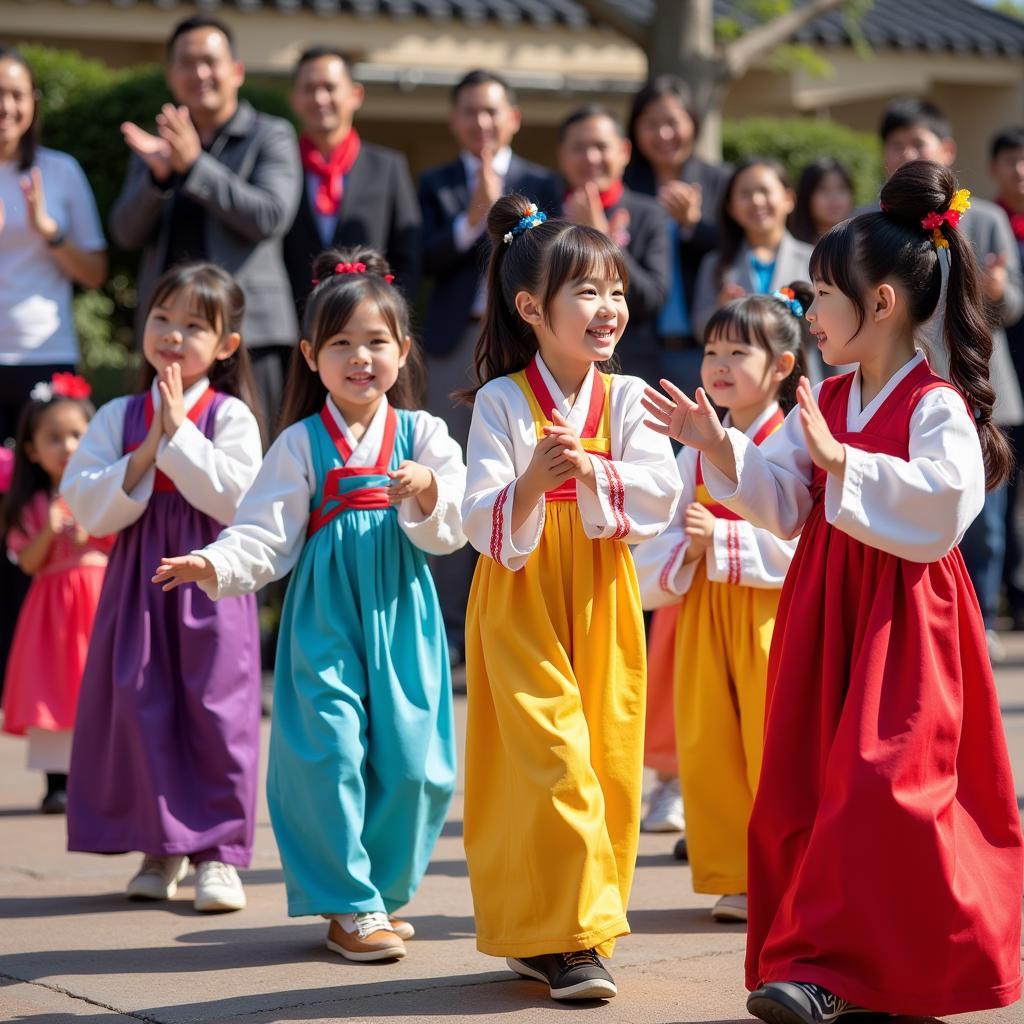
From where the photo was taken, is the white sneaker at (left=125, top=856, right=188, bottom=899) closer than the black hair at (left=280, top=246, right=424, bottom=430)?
No

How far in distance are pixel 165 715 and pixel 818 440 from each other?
80.6 inches

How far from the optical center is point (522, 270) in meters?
3.79

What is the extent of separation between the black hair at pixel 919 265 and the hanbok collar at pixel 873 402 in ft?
0.24

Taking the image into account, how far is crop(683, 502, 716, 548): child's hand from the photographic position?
4.32 metres

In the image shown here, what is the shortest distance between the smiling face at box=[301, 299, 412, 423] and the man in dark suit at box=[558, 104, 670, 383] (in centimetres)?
261

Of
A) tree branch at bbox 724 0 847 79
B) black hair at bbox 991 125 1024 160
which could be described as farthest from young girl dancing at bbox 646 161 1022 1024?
tree branch at bbox 724 0 847 79

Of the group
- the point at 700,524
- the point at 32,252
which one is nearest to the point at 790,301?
the point at 700,524

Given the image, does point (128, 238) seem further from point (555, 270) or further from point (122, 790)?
point (555, 270)

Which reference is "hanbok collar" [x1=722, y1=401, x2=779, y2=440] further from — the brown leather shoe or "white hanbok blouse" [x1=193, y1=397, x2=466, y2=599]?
the brown leather shoe

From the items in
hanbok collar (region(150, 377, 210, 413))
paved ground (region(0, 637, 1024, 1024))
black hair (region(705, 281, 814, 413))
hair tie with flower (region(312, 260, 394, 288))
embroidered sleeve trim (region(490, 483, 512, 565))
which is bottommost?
paved ground (region(0, 637, 1024, 1024))

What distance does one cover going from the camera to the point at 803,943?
3166mm

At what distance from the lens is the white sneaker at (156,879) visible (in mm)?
4480

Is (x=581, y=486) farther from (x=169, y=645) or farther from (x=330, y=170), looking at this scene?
(x=330, y=170)

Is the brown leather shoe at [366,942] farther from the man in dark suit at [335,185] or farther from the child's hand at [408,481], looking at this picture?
the man in dark suit at [335,185]
